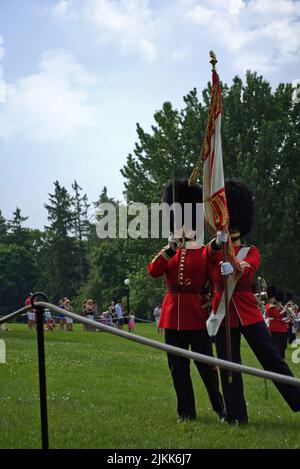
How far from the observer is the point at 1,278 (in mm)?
79750

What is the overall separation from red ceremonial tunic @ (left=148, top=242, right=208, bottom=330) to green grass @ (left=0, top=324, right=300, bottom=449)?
3.38 feet

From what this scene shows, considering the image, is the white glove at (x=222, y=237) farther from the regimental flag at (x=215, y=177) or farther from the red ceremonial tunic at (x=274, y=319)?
the red ceremonial tunic at (x=274, y=319)

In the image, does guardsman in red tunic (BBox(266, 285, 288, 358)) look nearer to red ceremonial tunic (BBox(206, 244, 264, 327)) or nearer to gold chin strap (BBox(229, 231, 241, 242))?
gold chin strap (BBox(229, 231, 241, 242))

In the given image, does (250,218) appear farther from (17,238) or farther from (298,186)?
(17,238)

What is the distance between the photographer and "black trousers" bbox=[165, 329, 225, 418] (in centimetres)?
747

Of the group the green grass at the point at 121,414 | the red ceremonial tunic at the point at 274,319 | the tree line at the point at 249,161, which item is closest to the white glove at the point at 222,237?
the green grass at the point at 121,414

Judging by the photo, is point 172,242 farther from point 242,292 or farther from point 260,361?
point 260,361

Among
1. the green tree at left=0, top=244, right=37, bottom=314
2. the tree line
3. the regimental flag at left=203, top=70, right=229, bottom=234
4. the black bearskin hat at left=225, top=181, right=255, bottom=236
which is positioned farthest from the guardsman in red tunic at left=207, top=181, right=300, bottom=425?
the green tree at left=0, top=244, right=37, bottom=314

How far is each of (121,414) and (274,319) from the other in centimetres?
1102

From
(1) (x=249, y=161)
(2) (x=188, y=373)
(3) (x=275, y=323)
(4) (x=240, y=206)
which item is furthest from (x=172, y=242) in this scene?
(1) (x=249, y=161)

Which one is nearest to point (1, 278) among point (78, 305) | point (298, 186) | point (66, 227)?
point (78, 305)

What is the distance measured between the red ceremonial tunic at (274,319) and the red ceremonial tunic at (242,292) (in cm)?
1078

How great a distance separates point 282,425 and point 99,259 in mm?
66973

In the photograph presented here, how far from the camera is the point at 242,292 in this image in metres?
7.44
